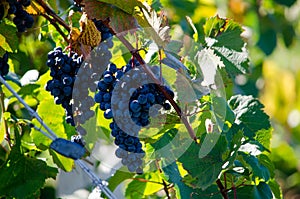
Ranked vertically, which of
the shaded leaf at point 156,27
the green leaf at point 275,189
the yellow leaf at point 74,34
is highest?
the yellow leaf at point 74,34

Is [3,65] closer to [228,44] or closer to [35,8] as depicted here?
[35,8]

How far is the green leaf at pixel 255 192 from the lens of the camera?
110cm

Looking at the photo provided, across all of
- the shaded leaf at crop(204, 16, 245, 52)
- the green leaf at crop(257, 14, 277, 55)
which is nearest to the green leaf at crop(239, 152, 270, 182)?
the shaded leaf at crop(204, 16, 245, 52)

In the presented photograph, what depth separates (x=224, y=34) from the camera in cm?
125

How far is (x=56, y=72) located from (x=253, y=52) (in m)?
2.65

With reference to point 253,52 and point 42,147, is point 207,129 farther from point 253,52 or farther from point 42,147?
point 253,52

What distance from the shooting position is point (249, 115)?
124cm

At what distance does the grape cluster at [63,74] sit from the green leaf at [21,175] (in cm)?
19

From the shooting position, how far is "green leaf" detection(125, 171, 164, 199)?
139 centimetres

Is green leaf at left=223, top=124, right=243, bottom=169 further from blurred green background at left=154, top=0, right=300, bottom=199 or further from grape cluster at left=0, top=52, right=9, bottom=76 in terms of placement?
blurred green background at left=154, top=0, right=300, bottom=199

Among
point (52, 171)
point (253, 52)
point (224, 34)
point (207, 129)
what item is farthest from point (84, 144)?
point (253, 52)

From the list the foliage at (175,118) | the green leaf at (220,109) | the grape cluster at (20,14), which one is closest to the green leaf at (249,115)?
the foliage at (175,118)

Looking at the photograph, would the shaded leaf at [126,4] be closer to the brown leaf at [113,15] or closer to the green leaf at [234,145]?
the brown leaf at [113,15]

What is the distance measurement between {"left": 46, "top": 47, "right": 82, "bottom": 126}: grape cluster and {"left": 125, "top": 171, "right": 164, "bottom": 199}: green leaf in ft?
1.07
